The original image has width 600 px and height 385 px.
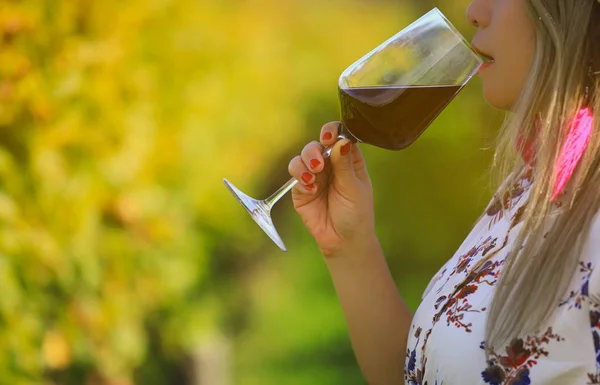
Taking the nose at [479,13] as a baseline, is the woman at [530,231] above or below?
below

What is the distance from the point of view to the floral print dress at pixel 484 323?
1.16m

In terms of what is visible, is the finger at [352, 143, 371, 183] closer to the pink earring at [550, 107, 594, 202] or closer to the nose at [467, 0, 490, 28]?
the nose at [467, 0, 490, 28]

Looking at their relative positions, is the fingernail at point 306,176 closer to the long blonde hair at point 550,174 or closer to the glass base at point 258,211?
the glass base at point 258,211

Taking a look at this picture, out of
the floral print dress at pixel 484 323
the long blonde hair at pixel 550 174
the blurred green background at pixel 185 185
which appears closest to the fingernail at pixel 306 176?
the floral print dress at pixel 484 323

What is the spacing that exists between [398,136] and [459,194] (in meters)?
1.63

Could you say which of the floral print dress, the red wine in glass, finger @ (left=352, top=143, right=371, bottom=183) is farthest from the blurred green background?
the floral print dress

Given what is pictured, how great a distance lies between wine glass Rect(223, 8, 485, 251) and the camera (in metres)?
1.48

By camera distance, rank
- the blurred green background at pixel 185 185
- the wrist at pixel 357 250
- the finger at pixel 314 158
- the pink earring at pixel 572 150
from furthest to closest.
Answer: the blurred green background at pixel 185 185 < the wrist at pixel 357 250 < the finger at pixel 314 158 < the pink earring at pixel 572 150

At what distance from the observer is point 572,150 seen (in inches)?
50.9

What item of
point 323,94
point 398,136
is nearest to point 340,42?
Result: point 323,94

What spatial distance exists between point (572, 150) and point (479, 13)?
311 millimetres

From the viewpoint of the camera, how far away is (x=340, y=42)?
303cm

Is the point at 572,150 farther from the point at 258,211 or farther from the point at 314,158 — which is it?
the point at 258,211

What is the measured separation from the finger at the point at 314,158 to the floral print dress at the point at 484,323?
304 millimetres
